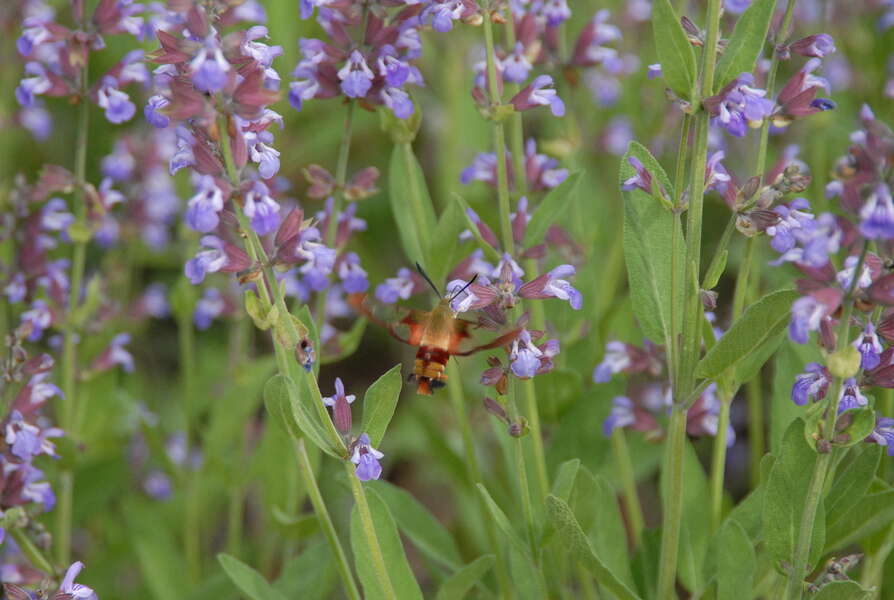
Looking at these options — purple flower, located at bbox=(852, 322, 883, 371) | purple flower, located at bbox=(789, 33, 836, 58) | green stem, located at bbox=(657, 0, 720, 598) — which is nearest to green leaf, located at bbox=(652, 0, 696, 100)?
green stem, located at bbox=(657, 0, 720, 598)

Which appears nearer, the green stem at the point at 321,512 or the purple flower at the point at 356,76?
the green stem at the point at 321,512

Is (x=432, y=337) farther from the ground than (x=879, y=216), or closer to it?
closer to it

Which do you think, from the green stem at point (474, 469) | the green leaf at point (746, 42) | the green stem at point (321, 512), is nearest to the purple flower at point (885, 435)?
the green leaf at point (746, 42)

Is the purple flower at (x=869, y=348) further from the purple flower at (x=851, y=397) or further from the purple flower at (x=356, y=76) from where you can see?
the purple flower at (x=356, y=76)

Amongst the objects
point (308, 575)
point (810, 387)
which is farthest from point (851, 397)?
point (308, 575)

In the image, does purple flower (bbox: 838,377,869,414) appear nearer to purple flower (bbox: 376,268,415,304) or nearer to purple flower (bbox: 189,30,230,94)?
purple flower (bbox: 376,268,415,304)

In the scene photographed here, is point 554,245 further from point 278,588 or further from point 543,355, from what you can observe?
point 278,588

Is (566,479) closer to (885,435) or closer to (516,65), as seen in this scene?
(885,435)
